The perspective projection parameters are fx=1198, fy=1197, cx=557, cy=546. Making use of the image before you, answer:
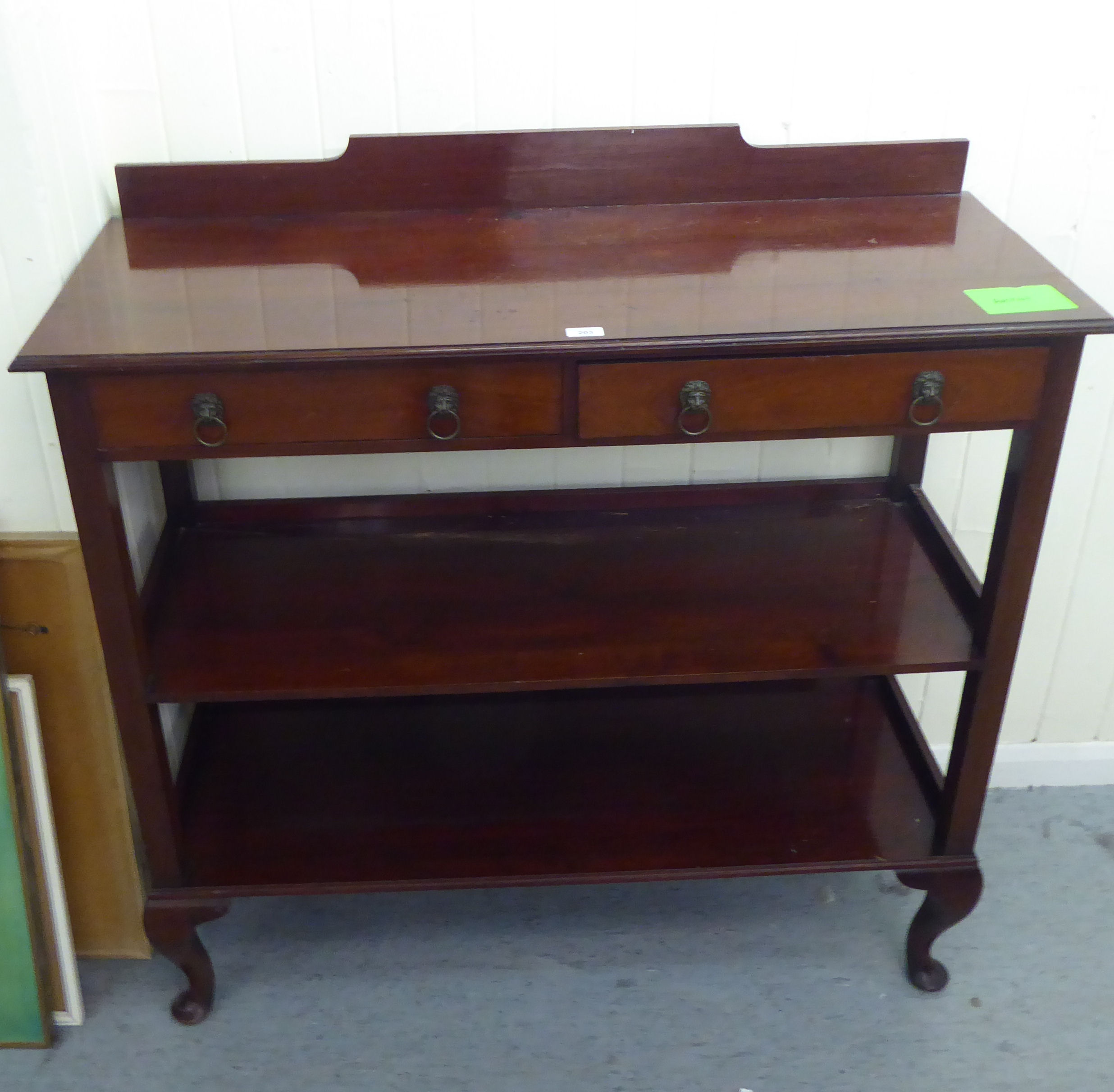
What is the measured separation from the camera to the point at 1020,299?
55.5 inches

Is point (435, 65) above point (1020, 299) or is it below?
above

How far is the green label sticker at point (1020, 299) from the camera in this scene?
4.53 feet

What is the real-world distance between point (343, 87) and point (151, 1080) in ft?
4.90

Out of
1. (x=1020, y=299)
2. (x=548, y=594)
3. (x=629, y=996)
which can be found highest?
(x=1020, y=299)

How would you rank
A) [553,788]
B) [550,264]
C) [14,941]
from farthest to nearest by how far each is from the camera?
1. [553,788]
2. [14,941]
3. [550,264]

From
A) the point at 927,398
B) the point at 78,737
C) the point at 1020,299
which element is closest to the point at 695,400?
the point at 927,398

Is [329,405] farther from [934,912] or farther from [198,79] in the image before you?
[934,912]

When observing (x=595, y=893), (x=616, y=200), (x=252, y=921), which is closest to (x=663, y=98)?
(x=616, y=200)

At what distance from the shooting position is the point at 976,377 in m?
1.39

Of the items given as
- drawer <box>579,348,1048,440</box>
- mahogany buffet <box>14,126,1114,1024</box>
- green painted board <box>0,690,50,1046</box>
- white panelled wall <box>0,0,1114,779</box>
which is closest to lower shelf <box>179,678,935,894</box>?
mahogany buffet <box>14,126,1114,1024</box>

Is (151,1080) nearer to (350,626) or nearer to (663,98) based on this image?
(350,626)

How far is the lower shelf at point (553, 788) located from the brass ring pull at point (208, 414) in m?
0.74

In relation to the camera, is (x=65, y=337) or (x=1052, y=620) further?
(x=1052, y=620)

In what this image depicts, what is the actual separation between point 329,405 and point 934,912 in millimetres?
1224
